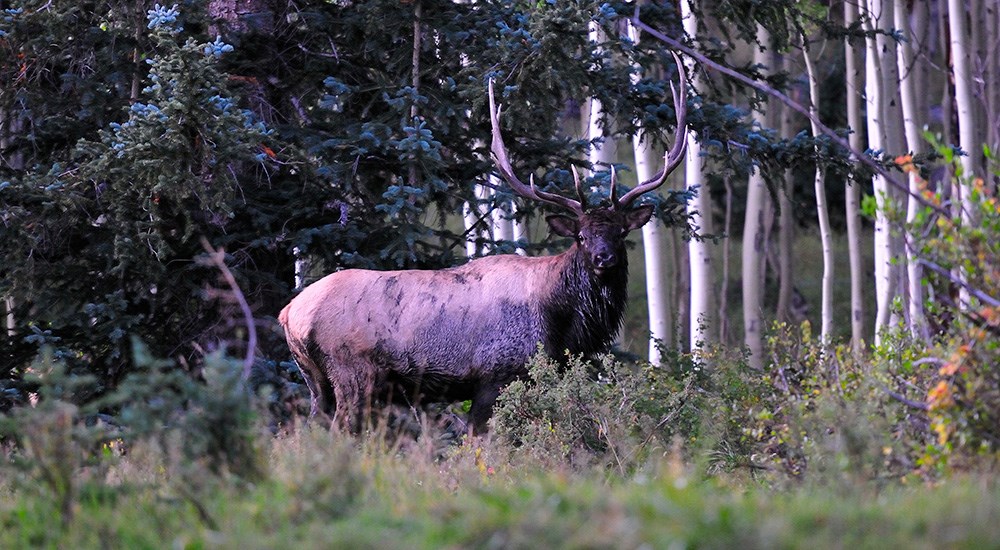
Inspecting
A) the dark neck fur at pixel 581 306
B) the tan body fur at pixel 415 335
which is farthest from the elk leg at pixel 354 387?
the dark neck fur at pixel 581 306

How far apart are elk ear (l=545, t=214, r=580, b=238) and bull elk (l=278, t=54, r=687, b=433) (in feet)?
0.19

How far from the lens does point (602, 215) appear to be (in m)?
9.55

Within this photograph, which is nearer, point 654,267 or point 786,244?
point 654,267

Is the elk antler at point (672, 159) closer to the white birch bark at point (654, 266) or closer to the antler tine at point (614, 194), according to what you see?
the antler tine at point (614, 194)

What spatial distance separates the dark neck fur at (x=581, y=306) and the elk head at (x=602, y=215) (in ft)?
0.41

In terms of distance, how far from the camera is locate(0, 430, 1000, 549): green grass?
14.2ft

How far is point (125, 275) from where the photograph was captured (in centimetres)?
1082

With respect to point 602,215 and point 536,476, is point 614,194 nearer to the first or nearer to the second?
point 602,215

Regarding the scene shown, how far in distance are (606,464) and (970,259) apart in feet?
9.10

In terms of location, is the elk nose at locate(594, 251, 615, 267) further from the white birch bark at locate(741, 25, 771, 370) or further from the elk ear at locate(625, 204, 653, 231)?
the white birch bark at locate(741, 25, 771, 370)

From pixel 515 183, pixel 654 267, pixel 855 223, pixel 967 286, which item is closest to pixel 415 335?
pixel 515 183

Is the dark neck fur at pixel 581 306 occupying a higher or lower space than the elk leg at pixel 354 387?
higher

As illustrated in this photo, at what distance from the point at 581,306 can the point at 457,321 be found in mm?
968

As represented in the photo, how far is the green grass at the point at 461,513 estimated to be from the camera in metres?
4.33
